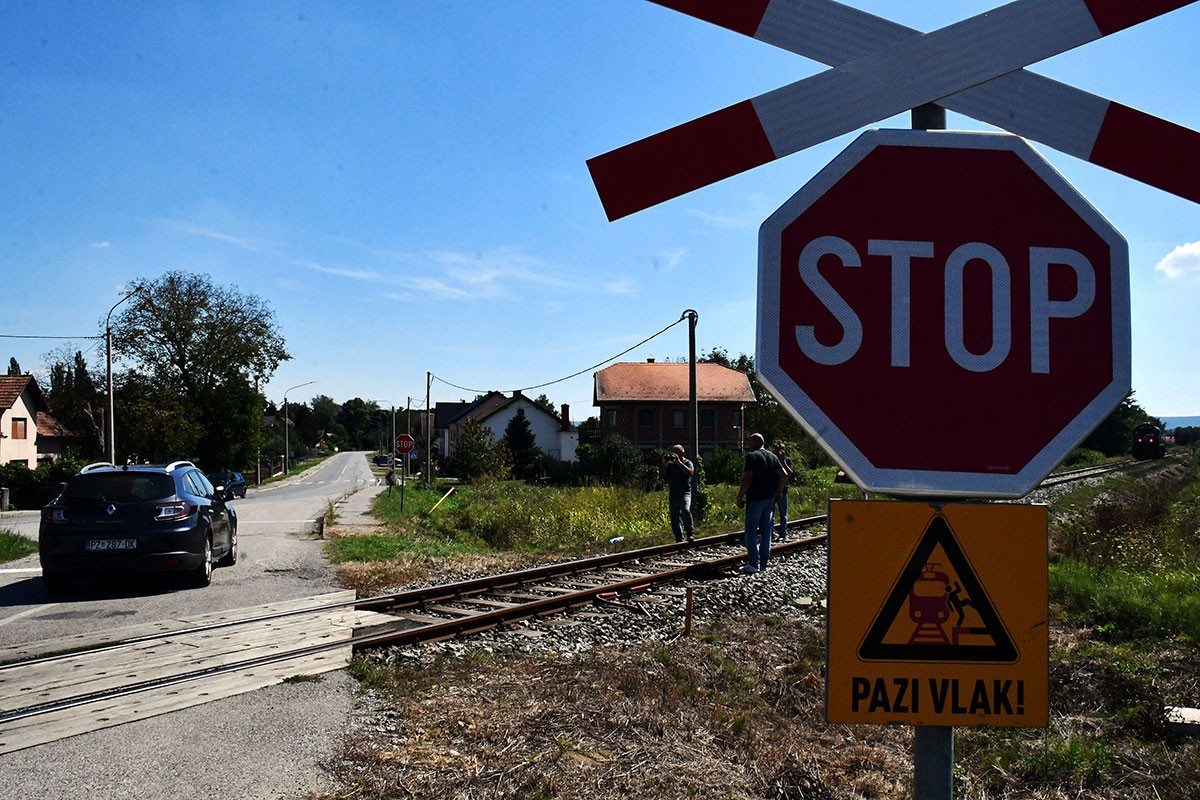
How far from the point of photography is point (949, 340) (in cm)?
157

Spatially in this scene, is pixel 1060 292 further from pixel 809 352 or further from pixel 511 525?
pixel 511 525

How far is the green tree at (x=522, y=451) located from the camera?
185ft

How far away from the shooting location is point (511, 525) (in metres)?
19.6

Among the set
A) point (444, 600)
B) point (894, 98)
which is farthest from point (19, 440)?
point (894, 98)

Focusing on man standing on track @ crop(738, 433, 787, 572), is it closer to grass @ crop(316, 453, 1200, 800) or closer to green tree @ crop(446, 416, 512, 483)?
grass @ crop(316, 453, 1200, 800)

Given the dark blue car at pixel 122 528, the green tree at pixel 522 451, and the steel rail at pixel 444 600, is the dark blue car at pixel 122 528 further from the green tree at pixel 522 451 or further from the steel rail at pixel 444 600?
the green tree at pixel 522 451

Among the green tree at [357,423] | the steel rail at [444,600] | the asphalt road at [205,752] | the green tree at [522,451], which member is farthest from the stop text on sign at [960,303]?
the green tree at [357,423]

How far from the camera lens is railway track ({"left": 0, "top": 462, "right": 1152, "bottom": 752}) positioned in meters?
5.83

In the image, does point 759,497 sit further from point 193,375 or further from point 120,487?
point 193,375

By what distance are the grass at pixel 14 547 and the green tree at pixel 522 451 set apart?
37.4 m

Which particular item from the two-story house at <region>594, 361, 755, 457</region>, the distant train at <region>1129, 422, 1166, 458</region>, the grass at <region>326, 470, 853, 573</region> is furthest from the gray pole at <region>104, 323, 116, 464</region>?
the distant train at <region>1129, 422, 1166, 458</region>

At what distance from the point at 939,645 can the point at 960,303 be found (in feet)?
1.96

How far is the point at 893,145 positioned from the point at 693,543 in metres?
14.0

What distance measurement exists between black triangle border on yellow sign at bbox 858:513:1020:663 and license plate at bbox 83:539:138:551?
35.6 feet
